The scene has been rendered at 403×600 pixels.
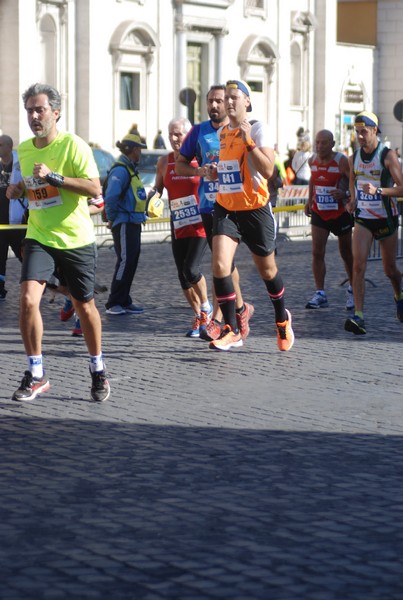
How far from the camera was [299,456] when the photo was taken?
22.8 ft

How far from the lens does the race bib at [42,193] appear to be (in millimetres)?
8508

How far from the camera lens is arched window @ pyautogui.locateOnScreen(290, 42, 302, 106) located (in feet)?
192

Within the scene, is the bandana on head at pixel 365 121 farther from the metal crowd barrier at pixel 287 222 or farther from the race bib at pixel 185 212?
the metal crowd barrier at pixel 287 222

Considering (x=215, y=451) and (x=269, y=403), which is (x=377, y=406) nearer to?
(x=269, y=403)

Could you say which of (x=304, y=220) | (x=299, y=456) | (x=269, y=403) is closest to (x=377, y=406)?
(x=269, y=403)

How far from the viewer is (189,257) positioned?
1162 centimetres

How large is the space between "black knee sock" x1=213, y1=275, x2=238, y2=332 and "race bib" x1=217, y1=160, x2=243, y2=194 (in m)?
0.61

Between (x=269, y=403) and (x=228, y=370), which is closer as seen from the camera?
(x=269, y=403)

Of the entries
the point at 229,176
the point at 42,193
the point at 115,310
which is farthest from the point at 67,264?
the point at 115,310

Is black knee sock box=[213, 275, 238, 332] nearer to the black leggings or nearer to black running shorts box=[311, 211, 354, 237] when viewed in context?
the black leggings

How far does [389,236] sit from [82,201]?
426 centimetres

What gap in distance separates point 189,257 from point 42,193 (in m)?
3.20

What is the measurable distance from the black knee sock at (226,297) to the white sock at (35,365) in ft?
7.23

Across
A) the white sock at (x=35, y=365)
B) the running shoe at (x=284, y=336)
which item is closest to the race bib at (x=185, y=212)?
the running shoe at (x=284, y=336)
